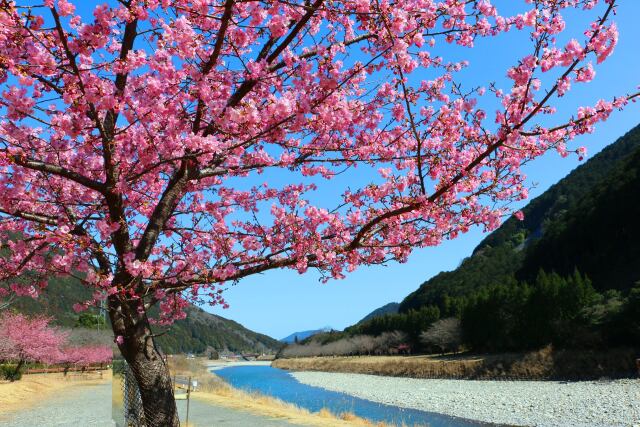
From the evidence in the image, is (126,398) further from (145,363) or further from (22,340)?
(22,340)

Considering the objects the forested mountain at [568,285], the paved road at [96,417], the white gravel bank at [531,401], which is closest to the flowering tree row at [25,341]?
the paved road at [96,417]

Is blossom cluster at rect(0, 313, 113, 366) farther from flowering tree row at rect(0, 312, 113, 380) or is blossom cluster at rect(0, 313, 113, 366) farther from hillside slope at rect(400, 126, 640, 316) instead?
hillside slope at rect(400, 126, 640, 316)

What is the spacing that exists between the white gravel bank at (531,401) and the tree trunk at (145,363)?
20.5 metres

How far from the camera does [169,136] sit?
4961 mm

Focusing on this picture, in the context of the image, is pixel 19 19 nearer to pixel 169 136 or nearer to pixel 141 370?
pixel 169 136

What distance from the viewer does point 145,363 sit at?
19.4 ft

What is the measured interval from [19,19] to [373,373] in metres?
65.9

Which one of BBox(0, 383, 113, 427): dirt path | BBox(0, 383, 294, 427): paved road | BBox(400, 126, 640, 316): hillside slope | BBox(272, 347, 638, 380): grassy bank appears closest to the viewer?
BBox(0, 383, 294, 427): paved road

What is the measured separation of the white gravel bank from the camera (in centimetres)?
2303

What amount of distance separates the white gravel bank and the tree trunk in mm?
20501

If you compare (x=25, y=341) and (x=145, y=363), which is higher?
(x=25, y=341)

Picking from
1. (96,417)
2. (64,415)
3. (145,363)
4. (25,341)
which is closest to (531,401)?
(96,417)

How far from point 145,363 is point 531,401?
2801cm

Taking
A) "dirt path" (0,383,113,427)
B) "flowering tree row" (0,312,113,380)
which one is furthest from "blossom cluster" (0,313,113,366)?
"dirt path" (0,383,113,427)
